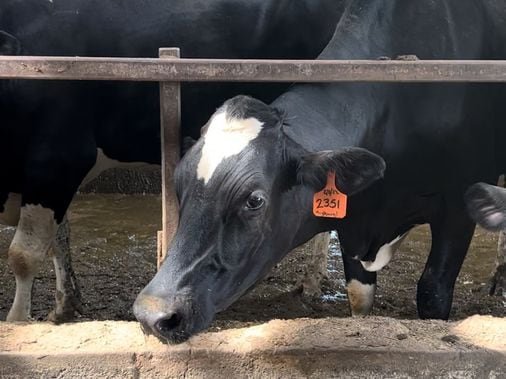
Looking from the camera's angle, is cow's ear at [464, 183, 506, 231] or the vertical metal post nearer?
cow's ear at [464, 183, 506, 231]

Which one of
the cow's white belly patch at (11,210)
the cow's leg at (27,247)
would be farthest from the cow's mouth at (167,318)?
the cow's white belly patch at (11,210)

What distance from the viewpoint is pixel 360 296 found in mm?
4531

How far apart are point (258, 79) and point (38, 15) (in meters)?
2.06

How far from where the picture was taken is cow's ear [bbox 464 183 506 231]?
9.77 feet

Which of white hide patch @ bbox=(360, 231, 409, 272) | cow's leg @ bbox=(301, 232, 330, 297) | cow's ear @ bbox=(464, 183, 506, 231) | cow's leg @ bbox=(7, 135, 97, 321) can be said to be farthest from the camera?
cow's leg @ bbox=(301, 232, 330, 297)

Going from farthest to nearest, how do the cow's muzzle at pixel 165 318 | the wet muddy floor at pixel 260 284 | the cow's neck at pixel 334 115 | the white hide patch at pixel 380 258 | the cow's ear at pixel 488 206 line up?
1. the wet muddy floor at pixel 260 284
2. the white hide patch at pixel 380 258
3. the cow's neck at pixel 334 115
4. the cow's ear at pixel 488 206
5. the cow's muzzle at pixel 165 318

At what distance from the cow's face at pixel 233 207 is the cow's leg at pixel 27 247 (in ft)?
6.05

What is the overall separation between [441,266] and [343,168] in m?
1.40

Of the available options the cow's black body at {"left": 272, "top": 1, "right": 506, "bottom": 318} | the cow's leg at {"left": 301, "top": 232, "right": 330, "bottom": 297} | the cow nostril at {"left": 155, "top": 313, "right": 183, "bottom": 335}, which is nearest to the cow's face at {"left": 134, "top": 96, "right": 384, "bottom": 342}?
the cow nostril at {"left": 155, "top": 313, "right": 183, "bottom": 335}

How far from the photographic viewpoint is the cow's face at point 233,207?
8.61ft

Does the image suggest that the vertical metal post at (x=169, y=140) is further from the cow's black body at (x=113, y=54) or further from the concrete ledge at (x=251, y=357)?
the cow's black body at (x=113, y=54)

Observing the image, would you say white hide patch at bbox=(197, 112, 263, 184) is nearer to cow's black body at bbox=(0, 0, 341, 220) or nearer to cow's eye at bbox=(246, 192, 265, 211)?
cow's eye at bbox=(246, 192, 265, 211)

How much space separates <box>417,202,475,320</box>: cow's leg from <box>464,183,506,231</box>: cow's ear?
99 cm

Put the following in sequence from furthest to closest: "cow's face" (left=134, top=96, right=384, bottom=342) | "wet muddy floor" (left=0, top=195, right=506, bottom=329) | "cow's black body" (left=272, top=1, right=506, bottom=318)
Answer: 1. "wet muddy floor" (left=0, top=195, right=506, bottom=329)
2. "cow's black body" (left=272, top=1, right=506, bottom=318)
3. "cow's face" (left=134, top=96, right=384, bottom=342)
